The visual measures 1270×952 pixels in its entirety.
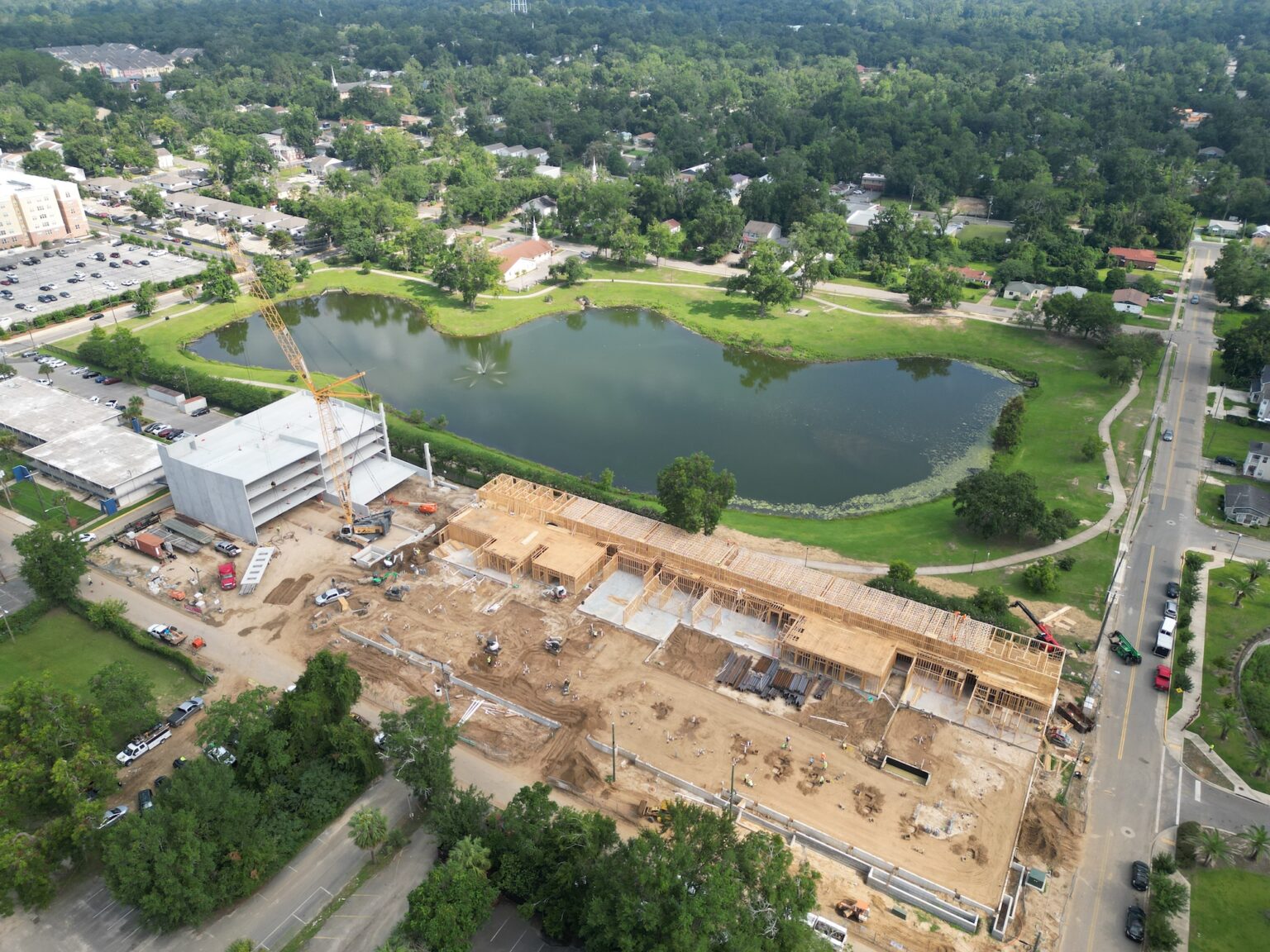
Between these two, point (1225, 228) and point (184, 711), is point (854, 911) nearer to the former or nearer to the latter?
point (184, 711)

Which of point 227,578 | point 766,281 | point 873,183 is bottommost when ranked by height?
point 227,578

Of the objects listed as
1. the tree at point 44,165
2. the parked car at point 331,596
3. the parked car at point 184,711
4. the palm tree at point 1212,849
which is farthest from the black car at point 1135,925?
the tree at point 44,165

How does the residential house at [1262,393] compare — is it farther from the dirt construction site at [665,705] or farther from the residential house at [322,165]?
the residential house at [322,165]

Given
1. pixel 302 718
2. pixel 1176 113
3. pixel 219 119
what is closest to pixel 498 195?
pixel 219 119

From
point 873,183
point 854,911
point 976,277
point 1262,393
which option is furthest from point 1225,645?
point 873,183

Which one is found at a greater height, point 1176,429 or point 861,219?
point 861,219

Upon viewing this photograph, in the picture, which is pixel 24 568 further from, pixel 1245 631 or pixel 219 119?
pixel 219 119

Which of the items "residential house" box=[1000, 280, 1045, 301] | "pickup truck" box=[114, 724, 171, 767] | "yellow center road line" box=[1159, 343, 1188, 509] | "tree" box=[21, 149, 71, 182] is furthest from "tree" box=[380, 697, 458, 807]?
"tree" box=[21, 149, 71, 182]
